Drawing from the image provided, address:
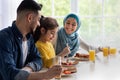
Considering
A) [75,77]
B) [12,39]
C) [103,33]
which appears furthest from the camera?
[103,33]

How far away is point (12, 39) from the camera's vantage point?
63.6 inches

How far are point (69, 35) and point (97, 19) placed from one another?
120cm

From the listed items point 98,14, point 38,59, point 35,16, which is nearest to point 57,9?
point 98,14

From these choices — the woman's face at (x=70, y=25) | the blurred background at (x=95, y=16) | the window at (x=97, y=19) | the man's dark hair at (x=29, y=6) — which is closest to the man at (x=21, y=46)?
the man's dark hair at (x=29, y=6)

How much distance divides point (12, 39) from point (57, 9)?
7.52ft

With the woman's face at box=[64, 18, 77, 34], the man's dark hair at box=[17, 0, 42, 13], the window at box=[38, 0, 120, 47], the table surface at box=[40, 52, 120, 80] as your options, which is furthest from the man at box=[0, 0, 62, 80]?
the window at box=[38, 0, 120, 47]

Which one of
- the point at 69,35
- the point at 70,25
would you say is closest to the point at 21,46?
the point at 70,25

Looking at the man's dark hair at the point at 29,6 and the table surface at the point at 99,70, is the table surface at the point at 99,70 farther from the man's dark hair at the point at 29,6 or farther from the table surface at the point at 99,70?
the man's dark hair at the point at 29,6

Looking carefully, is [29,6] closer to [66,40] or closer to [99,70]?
[99,70]

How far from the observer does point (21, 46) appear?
1695 millimetres

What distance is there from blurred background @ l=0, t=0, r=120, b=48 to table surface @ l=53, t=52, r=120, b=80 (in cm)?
140

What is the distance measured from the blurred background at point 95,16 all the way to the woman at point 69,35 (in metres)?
0.84

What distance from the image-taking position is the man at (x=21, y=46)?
150 centimetres

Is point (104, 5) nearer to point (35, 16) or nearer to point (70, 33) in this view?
point (70, 33)
